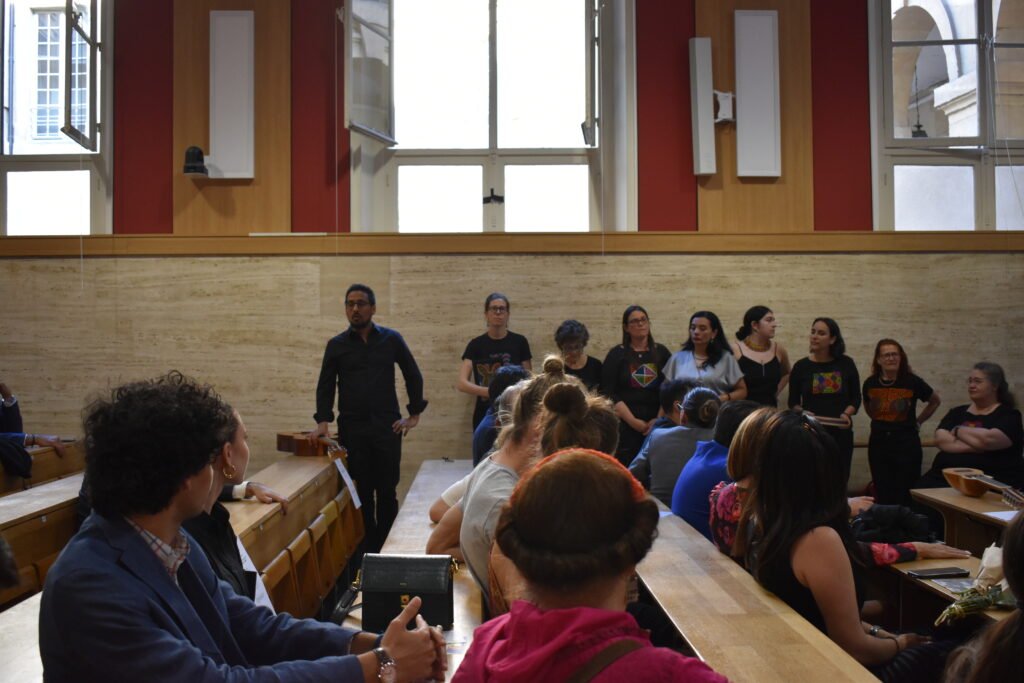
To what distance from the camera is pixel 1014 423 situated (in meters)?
5.06

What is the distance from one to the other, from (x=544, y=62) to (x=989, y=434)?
4.82 metres

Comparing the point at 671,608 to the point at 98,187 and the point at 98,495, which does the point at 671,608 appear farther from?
the point at 98,187

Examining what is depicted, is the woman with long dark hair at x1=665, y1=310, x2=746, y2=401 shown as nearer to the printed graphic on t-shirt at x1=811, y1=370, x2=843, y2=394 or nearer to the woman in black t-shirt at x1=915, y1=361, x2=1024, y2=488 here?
the printed graphic on t-shirt at x1=811, y1=370, x2=843, y2=394

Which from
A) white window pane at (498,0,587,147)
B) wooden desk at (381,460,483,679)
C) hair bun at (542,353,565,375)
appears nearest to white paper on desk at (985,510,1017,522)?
hair bun at (542,353,565,375)

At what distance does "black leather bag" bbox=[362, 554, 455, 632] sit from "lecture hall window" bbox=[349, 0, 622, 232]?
5.93 meters

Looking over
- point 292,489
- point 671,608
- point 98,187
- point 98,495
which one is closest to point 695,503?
point 671,608

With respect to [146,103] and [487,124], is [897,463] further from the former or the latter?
[146,103]

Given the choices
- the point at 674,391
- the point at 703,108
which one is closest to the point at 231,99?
the point at 703,108

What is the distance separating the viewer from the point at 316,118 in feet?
25.2

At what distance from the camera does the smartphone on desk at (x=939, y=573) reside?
2.96m

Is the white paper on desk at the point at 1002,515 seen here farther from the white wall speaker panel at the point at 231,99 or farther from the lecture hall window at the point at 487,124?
the white wall speaker panel at the point at 231,99

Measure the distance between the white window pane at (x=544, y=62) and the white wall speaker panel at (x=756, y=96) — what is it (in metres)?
1.35

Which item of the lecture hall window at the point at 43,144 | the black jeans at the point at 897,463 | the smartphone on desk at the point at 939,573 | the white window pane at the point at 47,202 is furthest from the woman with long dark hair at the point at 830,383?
the white window pane at the point at 47,202

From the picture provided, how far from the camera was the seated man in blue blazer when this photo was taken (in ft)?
4.67
